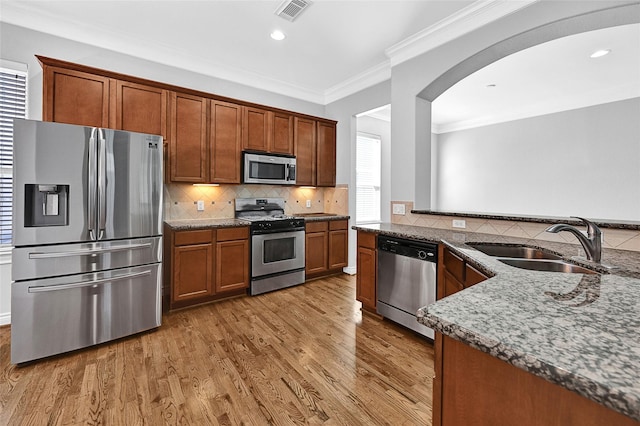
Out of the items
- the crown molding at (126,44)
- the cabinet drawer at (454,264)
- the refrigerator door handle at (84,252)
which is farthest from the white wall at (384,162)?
the refrigerator door handle at (84,252)

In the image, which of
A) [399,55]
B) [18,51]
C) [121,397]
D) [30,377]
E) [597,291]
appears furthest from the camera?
[399,55]

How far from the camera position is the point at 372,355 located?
227cm

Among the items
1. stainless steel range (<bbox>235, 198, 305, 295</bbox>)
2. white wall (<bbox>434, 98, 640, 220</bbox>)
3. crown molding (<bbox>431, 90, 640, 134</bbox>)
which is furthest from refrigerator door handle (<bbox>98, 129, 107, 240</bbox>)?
crown molding (<bbox>431, 90, 640, 134</bbox>)

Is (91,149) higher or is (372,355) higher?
(91,149)

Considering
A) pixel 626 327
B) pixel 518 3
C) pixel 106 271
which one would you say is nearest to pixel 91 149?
pixel 106 271

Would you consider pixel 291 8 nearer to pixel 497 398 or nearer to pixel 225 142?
pixel 225 142

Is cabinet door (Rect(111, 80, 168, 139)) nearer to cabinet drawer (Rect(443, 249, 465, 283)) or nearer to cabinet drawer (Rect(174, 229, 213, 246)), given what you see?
cabinet drawer (Rect(174, 229, 213, 246))

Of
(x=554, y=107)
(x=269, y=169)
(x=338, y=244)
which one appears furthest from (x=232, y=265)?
(x=554, y=107)

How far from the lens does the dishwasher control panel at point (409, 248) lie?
7.85 ft

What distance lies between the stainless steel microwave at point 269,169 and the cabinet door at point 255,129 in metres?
0.14

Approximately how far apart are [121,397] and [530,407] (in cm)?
218

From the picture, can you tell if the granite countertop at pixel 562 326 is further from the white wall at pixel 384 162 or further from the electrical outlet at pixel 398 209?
the white wall at pixel 384 162

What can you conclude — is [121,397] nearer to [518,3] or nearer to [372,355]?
[372,355]

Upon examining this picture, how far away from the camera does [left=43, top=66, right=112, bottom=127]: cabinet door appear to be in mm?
2571
